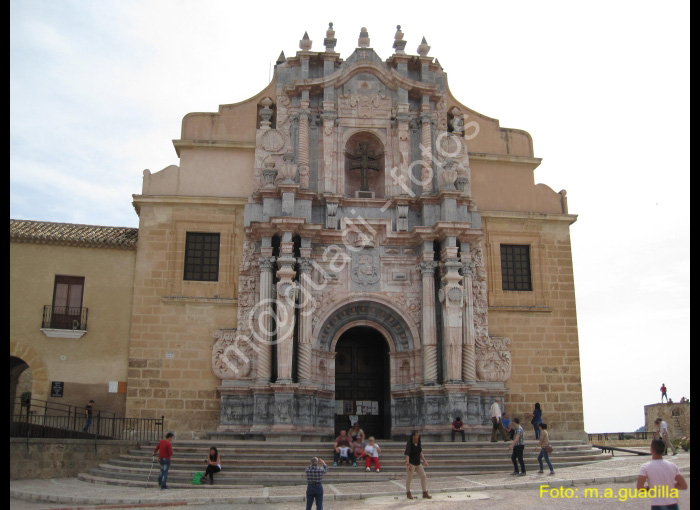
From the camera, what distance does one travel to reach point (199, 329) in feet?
68.9

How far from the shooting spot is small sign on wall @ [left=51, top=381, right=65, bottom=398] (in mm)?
19984

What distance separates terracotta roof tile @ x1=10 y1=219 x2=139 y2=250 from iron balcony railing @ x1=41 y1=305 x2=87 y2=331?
6.62 ft

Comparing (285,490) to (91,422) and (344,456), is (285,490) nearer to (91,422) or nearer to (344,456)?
(344,456)

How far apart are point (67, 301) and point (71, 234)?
2.08 meters

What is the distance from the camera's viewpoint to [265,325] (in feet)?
67.9

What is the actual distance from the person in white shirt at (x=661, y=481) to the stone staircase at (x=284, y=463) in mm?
8941

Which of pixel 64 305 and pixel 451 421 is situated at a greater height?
pixel 64 305

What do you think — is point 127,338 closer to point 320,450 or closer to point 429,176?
point 320,450

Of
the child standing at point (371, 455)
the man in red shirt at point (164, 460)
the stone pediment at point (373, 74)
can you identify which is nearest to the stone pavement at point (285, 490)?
the man in red shirt at point (164, 460)

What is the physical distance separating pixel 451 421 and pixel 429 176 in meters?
7.82

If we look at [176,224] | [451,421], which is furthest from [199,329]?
[451,421]

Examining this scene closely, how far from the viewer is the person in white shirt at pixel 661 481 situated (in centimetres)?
735

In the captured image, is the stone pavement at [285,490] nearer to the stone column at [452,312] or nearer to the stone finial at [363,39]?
the stone column at [452,312]

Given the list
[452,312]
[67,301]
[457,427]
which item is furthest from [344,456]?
[67,301]
